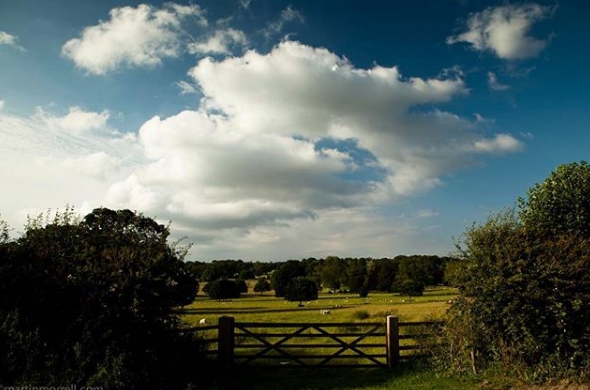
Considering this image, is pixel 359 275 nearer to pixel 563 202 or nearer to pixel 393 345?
pixel 563 202

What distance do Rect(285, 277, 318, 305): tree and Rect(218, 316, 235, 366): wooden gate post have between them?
47211mm

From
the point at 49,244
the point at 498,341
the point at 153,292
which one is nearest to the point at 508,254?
the point at 498,341

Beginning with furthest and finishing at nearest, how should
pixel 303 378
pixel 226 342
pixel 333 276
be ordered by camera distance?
pixel 333 276, pixel 226 342, pixel 303 378

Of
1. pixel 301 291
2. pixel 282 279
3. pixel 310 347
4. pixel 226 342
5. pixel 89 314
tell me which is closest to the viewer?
pixel 89 314

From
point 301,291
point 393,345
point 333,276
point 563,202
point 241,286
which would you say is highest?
point 563,202

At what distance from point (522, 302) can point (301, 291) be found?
49.3 metres

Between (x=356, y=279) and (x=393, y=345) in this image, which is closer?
(x=393, y=345)

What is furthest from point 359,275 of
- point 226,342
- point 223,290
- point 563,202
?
point 226,342

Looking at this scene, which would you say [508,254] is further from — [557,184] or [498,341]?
[557,184]

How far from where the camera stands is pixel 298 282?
60812mm

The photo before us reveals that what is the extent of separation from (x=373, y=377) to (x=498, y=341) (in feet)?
12.1

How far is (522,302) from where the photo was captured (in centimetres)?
1173

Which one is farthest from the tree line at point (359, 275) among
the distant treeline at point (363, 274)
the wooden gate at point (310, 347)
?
the wooden gate at point (310, 347)

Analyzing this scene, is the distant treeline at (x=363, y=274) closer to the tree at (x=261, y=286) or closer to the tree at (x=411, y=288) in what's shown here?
the tree at (x=261, y=286)
